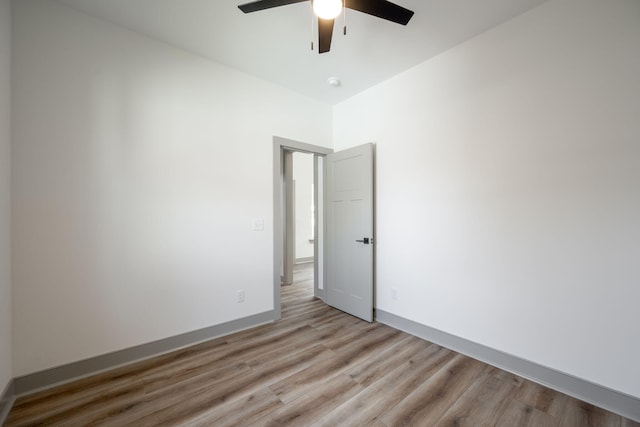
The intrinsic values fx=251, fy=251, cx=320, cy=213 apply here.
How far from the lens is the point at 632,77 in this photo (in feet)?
5.42

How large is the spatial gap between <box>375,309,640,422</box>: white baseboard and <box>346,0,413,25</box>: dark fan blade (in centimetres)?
276

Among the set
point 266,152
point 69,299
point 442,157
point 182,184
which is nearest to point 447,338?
point 442,157

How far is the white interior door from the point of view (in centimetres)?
309

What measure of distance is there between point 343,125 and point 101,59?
8.75 ft

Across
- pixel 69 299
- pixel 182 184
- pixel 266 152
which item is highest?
pixel 266 152

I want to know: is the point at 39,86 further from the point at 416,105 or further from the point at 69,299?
the point at 416,105

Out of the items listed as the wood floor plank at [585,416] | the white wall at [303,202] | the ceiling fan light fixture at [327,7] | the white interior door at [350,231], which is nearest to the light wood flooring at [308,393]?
the wood floor plank at [585,416]

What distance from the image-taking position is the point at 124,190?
2.20 m

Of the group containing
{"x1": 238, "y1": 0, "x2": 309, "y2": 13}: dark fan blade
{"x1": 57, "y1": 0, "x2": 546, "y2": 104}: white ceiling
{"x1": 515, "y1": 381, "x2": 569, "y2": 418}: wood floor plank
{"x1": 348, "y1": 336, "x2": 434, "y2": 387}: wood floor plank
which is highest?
{"x1": 57, "y1": 0, "x2": 546, "y2": 104}: white ceiling

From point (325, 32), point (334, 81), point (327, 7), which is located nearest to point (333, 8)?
point (327, 7)

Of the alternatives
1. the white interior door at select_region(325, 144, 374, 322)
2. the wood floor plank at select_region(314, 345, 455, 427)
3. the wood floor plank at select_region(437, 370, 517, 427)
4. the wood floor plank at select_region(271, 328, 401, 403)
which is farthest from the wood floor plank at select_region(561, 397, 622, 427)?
the white interior door at select_region(325, 144, 374, 322)

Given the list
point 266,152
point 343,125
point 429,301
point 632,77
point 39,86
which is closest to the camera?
point 632,77

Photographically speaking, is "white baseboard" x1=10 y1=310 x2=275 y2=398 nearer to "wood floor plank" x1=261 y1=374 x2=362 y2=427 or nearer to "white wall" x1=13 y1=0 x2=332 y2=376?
"white wall" x1=13 y1=0 x2=332 y2=376

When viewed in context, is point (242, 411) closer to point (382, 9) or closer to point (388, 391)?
point (388, 391)
